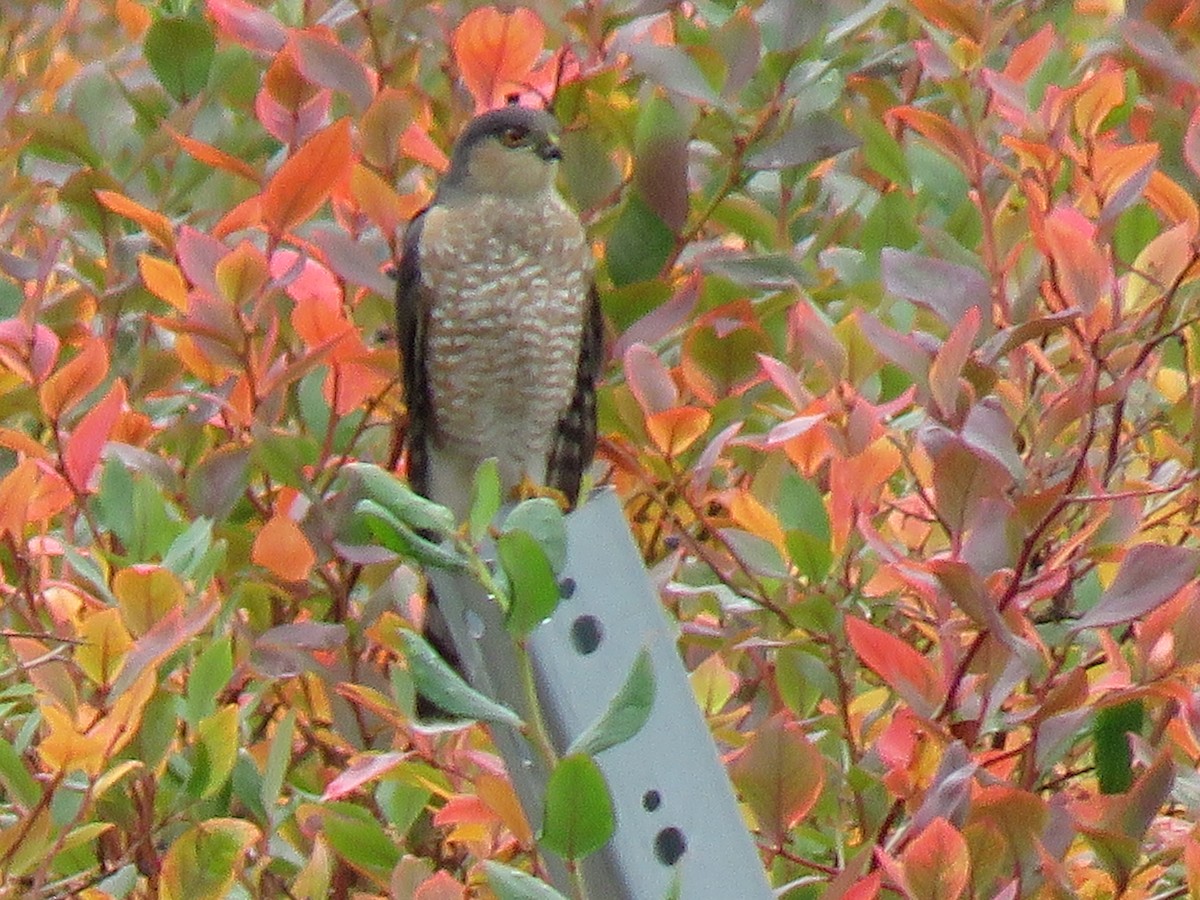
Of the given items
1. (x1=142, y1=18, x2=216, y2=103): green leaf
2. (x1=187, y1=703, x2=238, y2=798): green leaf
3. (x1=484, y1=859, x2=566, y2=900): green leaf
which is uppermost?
(x1=142, y1=18, x2=216, y2=103): green leaf

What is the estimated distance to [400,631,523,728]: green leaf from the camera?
0.82 metres

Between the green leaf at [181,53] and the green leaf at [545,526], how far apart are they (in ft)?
3.36

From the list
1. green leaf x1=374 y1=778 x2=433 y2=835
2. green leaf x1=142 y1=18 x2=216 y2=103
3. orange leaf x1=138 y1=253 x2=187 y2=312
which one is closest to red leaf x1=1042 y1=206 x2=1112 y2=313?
green leaf x1=374 y1=778 x2=433 y2=835

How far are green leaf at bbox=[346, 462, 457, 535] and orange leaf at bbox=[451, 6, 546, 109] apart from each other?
0.83 meters

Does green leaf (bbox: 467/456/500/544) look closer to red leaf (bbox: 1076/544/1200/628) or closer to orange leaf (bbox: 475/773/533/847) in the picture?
orange leaf (bbox: 475/773/533/847)

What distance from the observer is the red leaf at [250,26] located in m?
1.70

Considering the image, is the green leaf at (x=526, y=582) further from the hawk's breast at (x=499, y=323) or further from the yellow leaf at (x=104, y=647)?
the hawk's breast at (x=499, y=323)

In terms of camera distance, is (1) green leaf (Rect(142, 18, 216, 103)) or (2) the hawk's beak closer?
(1) green leaf (Rect(142, 18, 216, 103))

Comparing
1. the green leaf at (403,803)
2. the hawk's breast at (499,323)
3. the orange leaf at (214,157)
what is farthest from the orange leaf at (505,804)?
the hawk's breast at (499,323)

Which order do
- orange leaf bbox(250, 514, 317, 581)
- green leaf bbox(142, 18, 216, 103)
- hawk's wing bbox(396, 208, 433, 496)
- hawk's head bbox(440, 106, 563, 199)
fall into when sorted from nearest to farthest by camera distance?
orange leaf bbox(250, 514, 317, 581) < green leaf bbox(142, 18, 216, 103) < hawk's head bbox(440, 106, 563, 199) < hawk's wing bbox(396, 208, 433, 496)

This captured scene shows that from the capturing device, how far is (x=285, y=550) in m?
1.44

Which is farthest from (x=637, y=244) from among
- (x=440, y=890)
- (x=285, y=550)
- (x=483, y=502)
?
(x=483, y=502)

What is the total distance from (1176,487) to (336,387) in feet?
1.85

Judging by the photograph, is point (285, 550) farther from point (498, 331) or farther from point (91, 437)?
point (498, 331)
